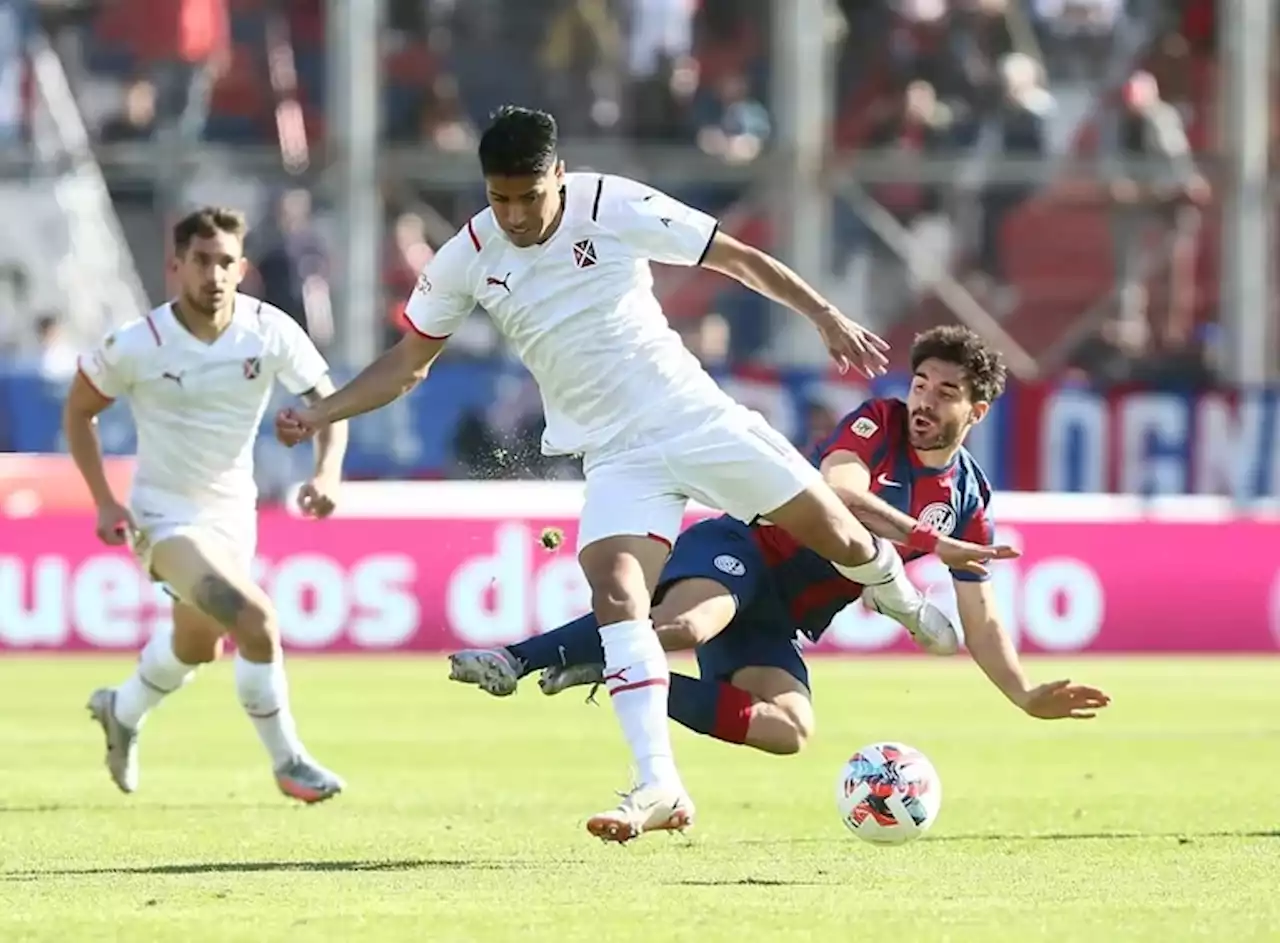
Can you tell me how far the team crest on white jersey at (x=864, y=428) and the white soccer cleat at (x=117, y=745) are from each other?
11.4 feet

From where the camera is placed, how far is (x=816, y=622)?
1000 cm

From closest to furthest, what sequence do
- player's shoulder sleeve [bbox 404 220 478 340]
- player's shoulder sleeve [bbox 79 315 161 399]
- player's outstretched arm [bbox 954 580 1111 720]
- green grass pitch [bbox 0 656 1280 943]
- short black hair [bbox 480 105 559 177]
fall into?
1. green grass pitch [bbox 0 656 1280 943]
2. short black hair [bbox 480 105 559 177]
3. player's shoulder sleeve [bbox 404 220 478 340]
4. player's outstretched arm [bbox 954 580 1111 720]
5. player's shoulder sleeve [bbox 79 315 161 399]

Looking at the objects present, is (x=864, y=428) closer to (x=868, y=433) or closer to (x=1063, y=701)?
(x=868, y=433)

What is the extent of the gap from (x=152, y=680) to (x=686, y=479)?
3.44 metres

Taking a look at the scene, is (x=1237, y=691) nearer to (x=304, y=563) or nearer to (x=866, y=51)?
(x=304, y=563)

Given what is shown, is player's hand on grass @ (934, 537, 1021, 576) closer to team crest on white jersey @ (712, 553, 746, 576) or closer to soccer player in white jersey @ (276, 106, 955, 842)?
soccer player in white jersey @ (276, 106, 955, 842)

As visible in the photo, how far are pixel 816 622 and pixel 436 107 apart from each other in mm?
13936

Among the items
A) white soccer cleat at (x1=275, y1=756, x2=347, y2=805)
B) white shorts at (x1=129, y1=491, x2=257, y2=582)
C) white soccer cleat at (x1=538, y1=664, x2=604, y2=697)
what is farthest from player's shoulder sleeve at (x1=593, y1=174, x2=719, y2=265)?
white shorts at (x1=129, y1=491, x2=257, y2=582)

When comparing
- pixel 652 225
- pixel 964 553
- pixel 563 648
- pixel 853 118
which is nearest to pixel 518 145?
pixel 652 225

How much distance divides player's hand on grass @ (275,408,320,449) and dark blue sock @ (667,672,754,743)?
154 cm

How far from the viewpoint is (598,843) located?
9.21 meters

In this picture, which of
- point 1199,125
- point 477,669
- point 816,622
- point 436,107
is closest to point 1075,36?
point 1199,125

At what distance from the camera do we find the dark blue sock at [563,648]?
877cm

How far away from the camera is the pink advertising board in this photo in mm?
18484
